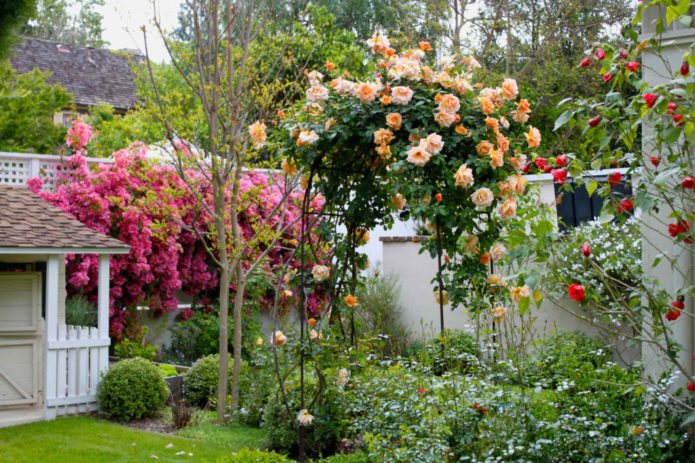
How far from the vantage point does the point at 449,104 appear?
3975mm

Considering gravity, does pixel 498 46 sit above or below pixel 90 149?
above

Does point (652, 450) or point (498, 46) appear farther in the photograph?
point (498, 46)

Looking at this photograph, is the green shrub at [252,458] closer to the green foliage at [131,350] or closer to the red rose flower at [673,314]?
the red rose flower at [673,314]

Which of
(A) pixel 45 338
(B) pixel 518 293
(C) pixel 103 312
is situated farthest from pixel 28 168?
(B) pixel 518 293

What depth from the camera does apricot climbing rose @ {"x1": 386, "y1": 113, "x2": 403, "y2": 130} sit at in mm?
4137

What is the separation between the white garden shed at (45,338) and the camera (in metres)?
6.99

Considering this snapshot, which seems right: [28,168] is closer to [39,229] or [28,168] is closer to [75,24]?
[39,229]

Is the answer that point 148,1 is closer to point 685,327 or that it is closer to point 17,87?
point 685,327

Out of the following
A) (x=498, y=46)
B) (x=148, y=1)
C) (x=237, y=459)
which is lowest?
(x=237, y=459)

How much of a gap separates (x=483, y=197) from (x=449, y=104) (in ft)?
1.98

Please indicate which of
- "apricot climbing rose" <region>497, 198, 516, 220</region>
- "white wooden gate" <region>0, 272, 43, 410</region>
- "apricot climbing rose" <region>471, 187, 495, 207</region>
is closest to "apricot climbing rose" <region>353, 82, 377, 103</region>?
"apricot climbing rose" <region>471, 187, 495, 207</region>

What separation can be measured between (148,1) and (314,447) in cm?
485

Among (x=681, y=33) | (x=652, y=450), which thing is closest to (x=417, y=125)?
(x=681, y=33)

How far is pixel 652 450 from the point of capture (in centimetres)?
357
